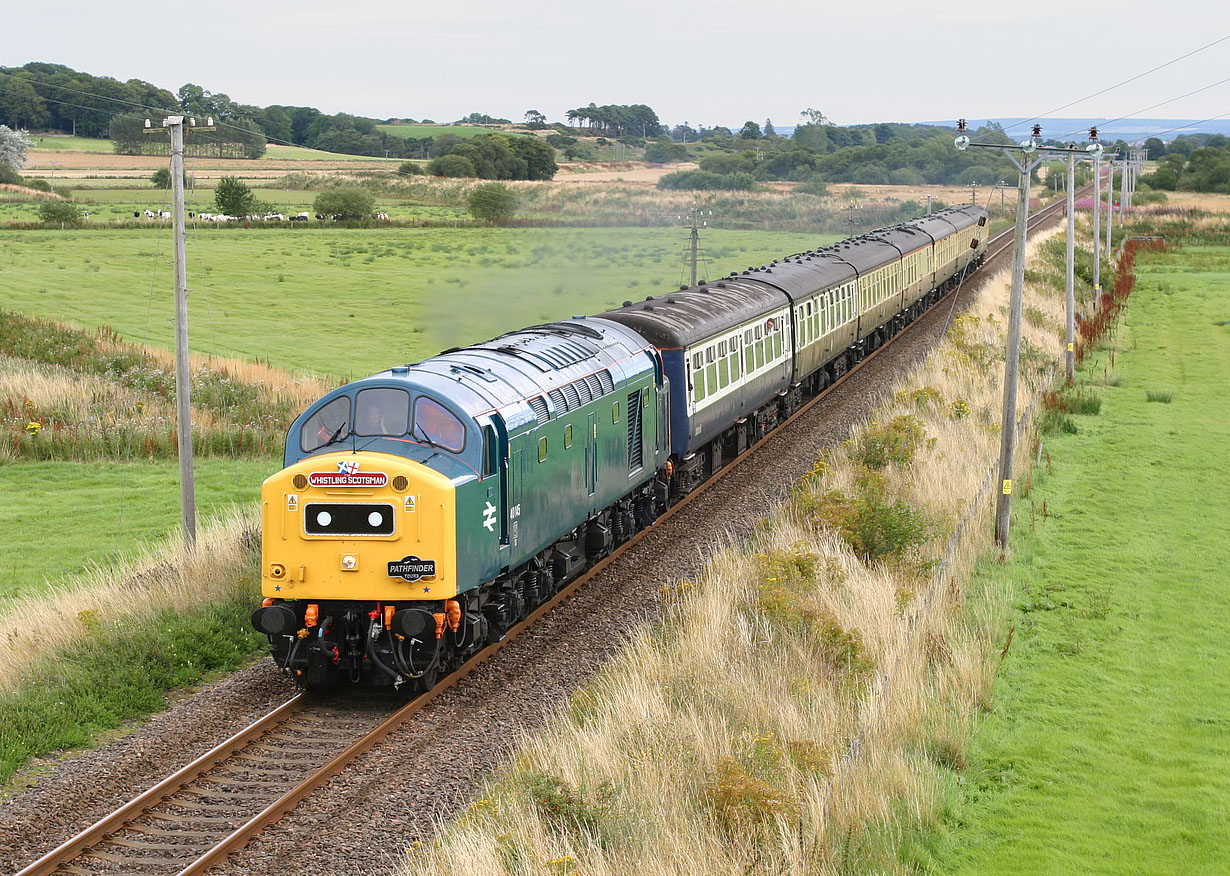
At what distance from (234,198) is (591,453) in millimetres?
70656

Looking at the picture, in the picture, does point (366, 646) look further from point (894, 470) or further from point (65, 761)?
point (894, 470)

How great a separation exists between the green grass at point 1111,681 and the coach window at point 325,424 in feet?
24.3

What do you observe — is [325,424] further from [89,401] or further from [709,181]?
[709,181]

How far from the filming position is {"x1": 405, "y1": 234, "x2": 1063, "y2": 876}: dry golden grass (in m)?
9.81

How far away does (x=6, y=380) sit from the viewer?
107ft

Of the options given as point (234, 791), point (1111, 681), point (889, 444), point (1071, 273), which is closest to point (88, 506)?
point (234, 791)

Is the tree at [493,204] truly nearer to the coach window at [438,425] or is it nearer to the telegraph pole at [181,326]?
the telegraph pole at [181,326]

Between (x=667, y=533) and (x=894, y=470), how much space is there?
4652 mm

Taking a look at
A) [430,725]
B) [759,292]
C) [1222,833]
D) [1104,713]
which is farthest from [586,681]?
[759,292]

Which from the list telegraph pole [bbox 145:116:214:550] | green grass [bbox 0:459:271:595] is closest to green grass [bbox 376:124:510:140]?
green grass [bbox 0:459:271:595]

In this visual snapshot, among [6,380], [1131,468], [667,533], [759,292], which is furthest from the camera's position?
[6,380]

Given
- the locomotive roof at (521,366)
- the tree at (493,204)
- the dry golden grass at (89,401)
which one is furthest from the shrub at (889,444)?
the tree at (493,204)

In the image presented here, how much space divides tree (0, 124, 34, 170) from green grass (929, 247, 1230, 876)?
85.7 meters

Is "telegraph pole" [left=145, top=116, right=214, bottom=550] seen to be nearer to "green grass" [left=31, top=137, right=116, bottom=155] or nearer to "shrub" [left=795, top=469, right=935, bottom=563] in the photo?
"shrub" [left=795, top=469, right=935, bottom=563]
